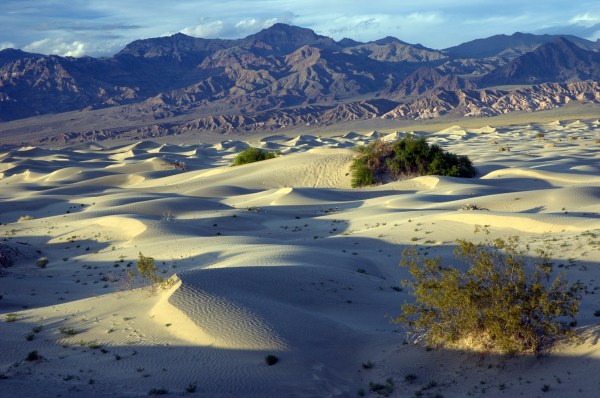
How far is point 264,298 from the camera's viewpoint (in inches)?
496

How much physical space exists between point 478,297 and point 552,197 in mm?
17561

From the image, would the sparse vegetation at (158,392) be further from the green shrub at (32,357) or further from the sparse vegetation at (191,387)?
the green shrub at (32,357)

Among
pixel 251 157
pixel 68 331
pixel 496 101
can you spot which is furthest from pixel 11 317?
pixel 496 101

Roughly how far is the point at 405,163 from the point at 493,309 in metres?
32.8

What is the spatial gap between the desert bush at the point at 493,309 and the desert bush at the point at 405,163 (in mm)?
31277

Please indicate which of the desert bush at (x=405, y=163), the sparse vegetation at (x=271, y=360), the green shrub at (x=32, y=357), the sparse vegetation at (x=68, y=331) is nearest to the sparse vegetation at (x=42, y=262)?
the sparse vegetation at (x=68, y=331)

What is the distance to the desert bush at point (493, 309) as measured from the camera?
9.39 m

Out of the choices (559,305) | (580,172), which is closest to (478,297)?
(559,305)

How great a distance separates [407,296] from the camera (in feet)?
45.0

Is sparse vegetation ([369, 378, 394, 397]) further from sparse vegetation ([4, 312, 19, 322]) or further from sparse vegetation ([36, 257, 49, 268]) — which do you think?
sparse vegetation ([36, 257, 49, 268])

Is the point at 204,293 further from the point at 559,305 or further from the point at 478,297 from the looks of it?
the point at 559,305

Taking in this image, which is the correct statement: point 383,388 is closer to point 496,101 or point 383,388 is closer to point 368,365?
point 368,365

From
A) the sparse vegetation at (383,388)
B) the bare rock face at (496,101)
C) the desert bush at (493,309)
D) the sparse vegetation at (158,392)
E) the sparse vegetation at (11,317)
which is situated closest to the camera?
the sparse vegetation at (158,392)

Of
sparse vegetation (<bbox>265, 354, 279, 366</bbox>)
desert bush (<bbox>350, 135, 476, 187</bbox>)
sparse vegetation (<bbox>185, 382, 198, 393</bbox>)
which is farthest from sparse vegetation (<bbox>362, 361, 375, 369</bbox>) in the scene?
desert bush (<bbox>350, 135, 476, 187</bbox>)
